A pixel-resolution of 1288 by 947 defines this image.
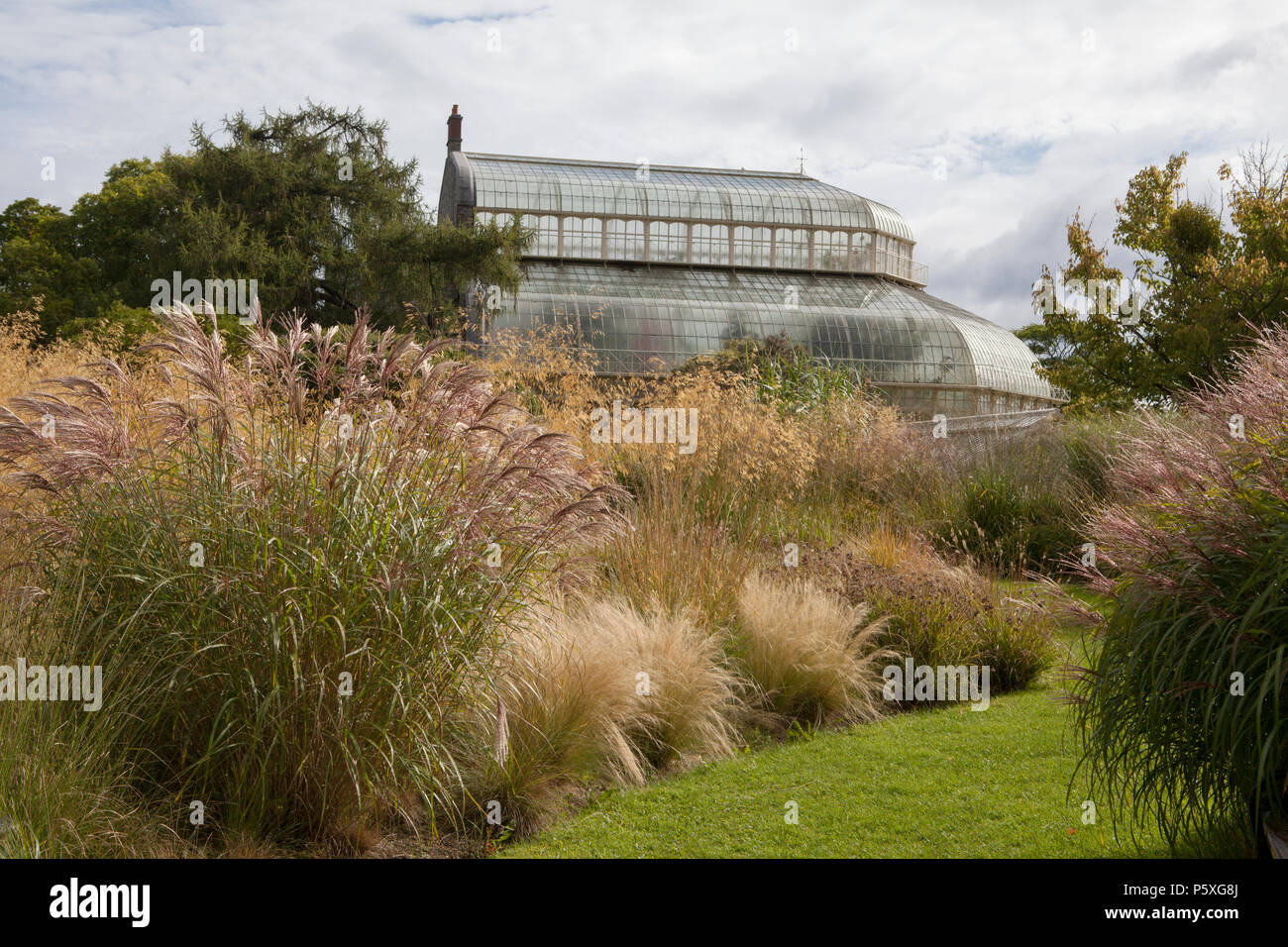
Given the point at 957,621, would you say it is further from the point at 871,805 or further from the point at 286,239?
the point at 286,239

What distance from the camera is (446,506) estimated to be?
12.8 ft

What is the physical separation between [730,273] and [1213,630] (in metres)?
32.8

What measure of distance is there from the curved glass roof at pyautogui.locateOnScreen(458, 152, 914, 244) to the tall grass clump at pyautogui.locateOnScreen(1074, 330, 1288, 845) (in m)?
31.5

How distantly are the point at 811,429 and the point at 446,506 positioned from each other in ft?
26.1

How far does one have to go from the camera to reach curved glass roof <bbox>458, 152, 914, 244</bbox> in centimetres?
3388

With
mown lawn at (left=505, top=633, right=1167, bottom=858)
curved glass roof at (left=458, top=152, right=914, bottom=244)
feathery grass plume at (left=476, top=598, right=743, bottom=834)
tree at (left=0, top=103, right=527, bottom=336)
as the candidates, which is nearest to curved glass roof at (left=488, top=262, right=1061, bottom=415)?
curved glass roof at (left=458, top=152, right=914, bottom=244)

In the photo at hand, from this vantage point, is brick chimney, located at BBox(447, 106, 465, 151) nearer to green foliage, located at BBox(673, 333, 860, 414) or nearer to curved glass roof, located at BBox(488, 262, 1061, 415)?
curved glass roof, located at BBox(488, 262, 1061, 415)

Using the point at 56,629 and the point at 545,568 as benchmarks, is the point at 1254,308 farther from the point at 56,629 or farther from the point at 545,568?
the point at 56,629

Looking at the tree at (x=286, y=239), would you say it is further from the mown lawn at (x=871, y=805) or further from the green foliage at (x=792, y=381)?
the mown lawn at (x=871, y=805)

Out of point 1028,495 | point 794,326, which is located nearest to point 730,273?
point 794,326

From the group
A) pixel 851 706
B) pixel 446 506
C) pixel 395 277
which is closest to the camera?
pixel 446 506

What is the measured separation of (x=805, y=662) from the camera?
Answer: 6250 millimetres

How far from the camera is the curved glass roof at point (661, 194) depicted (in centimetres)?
3388
